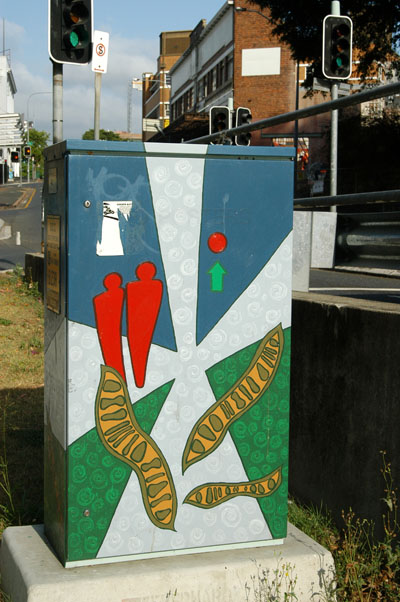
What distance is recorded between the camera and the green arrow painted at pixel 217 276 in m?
3.18

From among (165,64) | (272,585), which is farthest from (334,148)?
(165,64)

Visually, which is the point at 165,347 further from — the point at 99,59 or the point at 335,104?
the point at 99,59

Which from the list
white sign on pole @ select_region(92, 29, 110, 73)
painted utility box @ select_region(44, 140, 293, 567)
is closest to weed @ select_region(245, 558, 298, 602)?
painted utility box @ select_region(44, 140, 293, 567)

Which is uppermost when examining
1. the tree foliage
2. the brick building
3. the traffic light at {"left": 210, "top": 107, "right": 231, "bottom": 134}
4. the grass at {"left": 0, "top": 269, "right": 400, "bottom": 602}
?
the brick building

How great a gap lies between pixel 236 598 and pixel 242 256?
4.32 ft

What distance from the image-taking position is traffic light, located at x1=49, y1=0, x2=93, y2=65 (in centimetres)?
1067

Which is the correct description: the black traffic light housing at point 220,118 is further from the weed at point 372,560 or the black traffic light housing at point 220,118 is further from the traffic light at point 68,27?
the weed at point 372,560

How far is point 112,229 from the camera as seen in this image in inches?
118

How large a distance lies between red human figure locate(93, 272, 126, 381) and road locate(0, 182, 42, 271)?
15.7 meters

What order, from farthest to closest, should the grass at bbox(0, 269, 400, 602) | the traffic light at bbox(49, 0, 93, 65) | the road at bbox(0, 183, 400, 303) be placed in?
the traffic light at bbox(49, 0, 93, 65) → the road at bbox(0, 183, 400, 303) → the grass at bbox(0, 269, 400, 602)

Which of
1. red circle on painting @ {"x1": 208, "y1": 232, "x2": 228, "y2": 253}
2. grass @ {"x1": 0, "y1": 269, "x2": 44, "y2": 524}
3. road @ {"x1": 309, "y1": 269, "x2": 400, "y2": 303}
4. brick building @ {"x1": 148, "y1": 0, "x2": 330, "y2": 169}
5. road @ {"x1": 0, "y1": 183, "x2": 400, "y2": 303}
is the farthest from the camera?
brick building @ {"x1": 148, "y1": 0, "x2": 330, "y2": 169}

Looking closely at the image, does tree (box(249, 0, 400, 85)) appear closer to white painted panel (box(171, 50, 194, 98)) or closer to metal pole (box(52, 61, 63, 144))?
metal pole (box(52, 61, 63, 144))

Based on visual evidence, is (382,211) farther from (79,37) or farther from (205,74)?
(205,74)

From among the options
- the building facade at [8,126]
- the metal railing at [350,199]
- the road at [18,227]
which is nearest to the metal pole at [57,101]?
the metal railing at [350,199]
